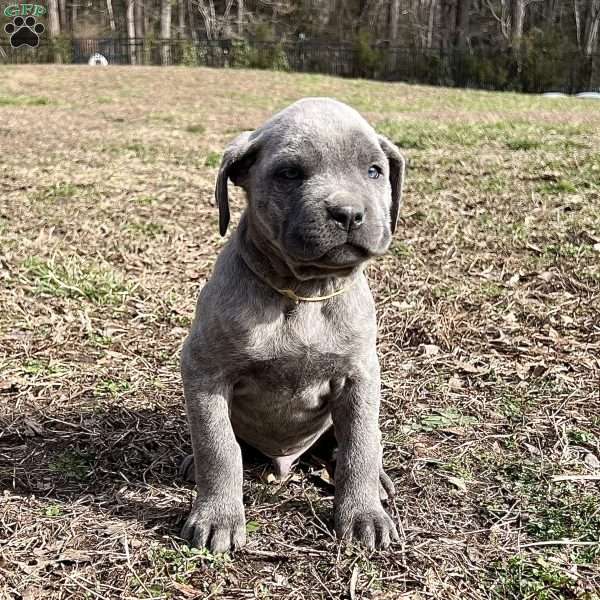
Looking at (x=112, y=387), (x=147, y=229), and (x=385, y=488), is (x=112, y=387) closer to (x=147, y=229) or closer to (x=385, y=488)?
(x=385, y=488)

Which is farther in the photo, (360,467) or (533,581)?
(360,467)

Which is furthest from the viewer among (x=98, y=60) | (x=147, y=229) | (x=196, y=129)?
(x=98, y=60)

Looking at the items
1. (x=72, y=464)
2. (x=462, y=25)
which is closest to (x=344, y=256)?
(x=72, y=464)

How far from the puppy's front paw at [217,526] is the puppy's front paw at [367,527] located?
39 cm

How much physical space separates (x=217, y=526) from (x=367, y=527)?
0.57m

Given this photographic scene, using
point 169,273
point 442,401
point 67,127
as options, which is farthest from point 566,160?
point 67,127

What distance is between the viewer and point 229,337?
2.96 m

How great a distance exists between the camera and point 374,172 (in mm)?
2990

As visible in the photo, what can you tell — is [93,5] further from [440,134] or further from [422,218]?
[422,218]

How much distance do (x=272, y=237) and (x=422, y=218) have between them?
4.73 metres

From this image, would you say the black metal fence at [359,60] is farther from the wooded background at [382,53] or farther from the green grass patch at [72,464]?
the green grass patch at [72,464]

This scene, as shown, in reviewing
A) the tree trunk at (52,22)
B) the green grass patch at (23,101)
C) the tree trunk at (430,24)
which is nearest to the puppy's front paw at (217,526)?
the green grass patch at (23,101)

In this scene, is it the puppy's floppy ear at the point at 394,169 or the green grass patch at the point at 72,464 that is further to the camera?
the green grass patch at the point at 72,464

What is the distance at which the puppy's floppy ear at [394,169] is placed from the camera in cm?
315
